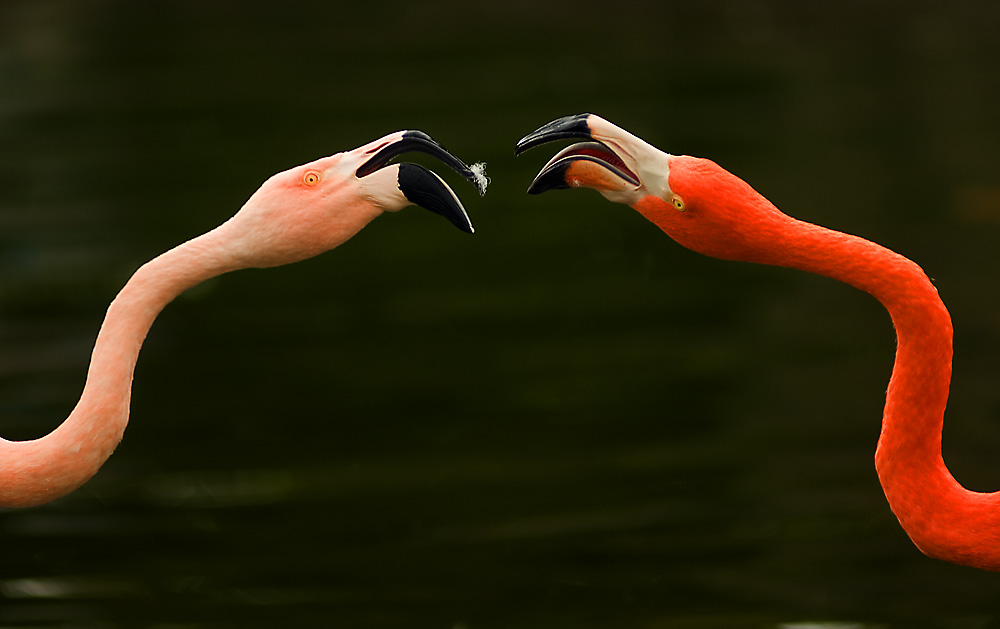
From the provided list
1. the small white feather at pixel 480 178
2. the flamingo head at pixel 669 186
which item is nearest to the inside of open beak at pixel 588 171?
the flamingo head at pixel 669 186

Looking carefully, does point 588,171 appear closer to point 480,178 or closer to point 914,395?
point 480,178

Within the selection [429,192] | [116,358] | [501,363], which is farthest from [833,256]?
[501,363]

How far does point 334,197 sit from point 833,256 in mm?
1296

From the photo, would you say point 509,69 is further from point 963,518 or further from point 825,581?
point 963,518

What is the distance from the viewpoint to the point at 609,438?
310 inches

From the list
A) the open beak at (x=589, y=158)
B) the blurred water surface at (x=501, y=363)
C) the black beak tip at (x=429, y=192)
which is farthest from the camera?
the blurred water surface at (x=501, y=363)

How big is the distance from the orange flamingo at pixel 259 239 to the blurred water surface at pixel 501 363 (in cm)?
322

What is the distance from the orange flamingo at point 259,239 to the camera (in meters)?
2.76

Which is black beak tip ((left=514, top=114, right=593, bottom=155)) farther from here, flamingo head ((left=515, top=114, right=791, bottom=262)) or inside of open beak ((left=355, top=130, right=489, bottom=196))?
inside of open beak ((left=355, top=130, right=489, bottom=196))

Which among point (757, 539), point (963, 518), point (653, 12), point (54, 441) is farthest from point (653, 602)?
point (653, 12)

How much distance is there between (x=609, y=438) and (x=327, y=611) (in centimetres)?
276

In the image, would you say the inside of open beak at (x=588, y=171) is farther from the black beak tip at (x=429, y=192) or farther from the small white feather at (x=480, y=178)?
the black beak tip at (x=429, y=192)

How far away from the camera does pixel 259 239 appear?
9.07 ft

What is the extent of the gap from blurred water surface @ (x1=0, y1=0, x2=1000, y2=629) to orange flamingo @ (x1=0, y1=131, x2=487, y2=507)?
3.22 meters
